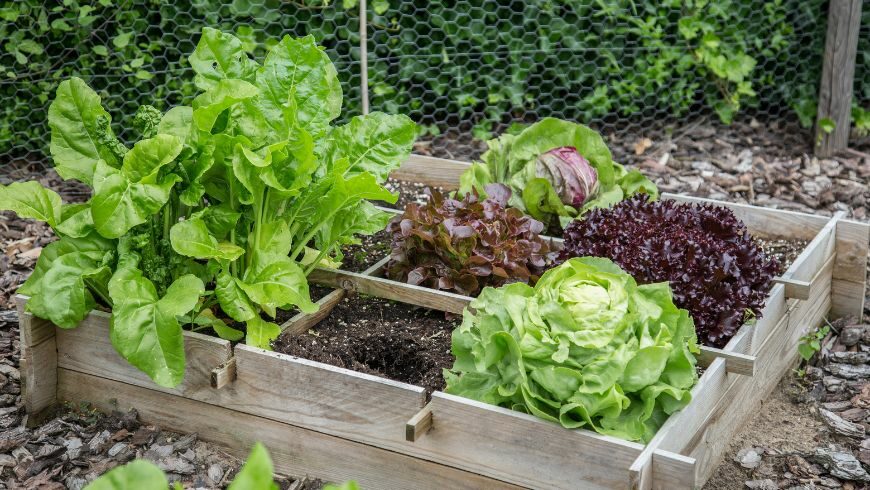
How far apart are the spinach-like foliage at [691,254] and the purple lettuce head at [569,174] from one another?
0.46 metres

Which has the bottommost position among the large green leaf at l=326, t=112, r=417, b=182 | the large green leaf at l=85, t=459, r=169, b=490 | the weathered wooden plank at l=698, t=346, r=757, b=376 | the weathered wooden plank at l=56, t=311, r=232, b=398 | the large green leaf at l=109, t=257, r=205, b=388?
the weathered wooden plank at l=56, t=311, r=232, b=398

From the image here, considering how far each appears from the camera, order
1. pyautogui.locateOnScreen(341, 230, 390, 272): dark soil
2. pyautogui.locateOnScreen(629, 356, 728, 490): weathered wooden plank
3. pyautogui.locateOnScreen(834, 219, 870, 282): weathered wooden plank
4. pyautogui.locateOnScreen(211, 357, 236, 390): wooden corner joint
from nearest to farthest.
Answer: pyautogui.locateOnScreen(629, 356, 728, 490): weathered wooden plank
pyautogui.locateOnScreen(211, 357, 236, 390): wooden corner joint
pyautogui.locateOnScreen(341, 230, 390, 272): dark soil
pyautogui.locateOnScreen(834, 219, 870, 282): weathered wooden plank

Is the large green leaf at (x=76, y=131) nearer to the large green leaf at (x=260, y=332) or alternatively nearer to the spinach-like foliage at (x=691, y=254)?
the large green leaf at (x=260, y=332)

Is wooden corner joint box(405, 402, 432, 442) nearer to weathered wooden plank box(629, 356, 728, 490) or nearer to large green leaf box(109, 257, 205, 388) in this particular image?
weathered wooden plank box(629, 356, 728, 490)

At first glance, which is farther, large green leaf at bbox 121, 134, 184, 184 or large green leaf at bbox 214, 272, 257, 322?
large green leaf at bbox 214, 272, 257, 322

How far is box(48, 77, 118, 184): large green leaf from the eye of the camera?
289 cm

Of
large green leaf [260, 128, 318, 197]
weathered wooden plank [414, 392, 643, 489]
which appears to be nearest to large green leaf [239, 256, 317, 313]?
large green leaf [260, 128, 318, 197]

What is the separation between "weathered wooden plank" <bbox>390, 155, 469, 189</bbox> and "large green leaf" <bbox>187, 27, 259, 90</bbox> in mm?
1472

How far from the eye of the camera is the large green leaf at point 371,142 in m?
3.14

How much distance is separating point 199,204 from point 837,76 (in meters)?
3.97

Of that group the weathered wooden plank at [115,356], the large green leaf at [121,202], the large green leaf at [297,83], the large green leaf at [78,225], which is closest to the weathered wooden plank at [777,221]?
the large green leaf at [297,83]

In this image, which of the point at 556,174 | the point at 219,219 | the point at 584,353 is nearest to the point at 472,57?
the point at 556,174

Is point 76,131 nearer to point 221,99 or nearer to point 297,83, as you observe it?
point 221,99

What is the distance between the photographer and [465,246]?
319 centimetres
